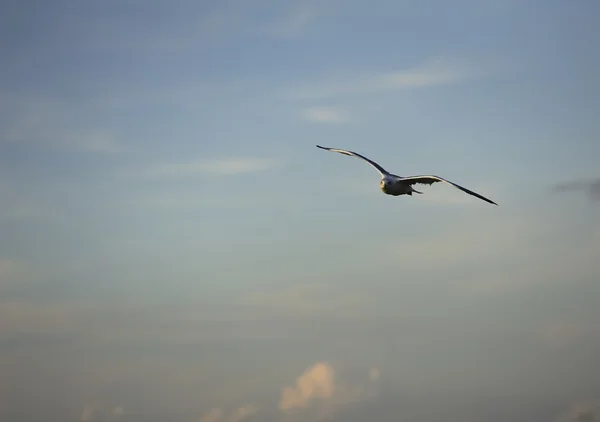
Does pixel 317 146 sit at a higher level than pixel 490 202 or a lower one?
higher

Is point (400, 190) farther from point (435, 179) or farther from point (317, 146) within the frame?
point (317, 146)

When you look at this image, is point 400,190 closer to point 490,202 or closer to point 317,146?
point 490,202

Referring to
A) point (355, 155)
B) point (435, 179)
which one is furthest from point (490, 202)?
point (355, 155)

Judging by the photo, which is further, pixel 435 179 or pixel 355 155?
pixel 355 155

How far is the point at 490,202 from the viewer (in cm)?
11394

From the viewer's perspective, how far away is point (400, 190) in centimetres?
13125

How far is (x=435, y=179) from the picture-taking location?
12550cm

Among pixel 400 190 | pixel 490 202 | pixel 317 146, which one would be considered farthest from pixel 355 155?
pixel 490 202

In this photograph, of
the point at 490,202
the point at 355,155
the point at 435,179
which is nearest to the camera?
the point at 490,202

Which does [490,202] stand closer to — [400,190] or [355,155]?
[400,190]

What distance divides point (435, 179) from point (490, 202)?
13.5m

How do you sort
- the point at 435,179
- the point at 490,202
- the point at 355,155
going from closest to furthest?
the point at 490,202, the point at 435,179, the point at 355,155

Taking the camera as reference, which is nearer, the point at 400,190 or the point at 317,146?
the point at 400,190

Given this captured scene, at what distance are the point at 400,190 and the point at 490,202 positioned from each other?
808 inches
